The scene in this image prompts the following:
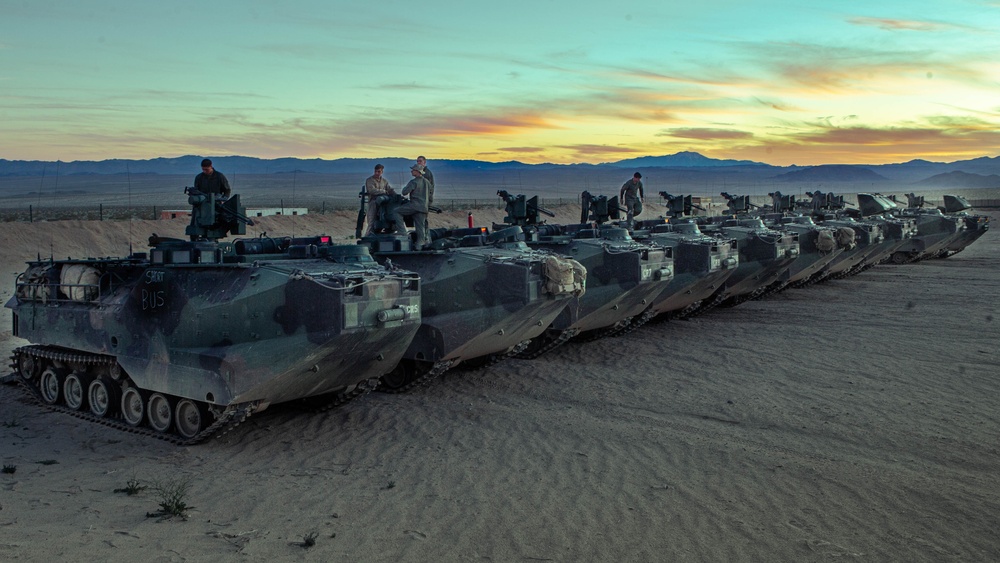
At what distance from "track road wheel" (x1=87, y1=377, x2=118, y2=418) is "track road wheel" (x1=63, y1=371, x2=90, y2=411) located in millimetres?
73

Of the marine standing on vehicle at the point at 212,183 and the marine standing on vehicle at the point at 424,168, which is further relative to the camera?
the marine standing on vehicle at the point at 424,168

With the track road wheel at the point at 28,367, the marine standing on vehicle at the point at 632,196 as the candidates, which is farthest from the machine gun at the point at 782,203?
the track road wheel at the point at 28,367

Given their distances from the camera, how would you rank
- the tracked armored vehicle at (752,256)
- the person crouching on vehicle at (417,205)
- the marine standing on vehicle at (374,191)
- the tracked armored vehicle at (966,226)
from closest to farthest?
the person crouching on vehicle at (417,205)
the marine standing on vehicle at (374,191)
the tracked armored vehicle at (752,256)
the tracked armored vehicle at (966,226)

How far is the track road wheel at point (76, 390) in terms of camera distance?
1189cm

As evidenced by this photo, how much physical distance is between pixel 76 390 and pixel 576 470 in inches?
262

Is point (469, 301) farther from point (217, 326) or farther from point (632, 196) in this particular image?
point (632, 196)

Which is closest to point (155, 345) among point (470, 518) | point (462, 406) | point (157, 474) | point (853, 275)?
point (157, 474)

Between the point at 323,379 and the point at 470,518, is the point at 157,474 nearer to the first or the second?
the point at 323,379

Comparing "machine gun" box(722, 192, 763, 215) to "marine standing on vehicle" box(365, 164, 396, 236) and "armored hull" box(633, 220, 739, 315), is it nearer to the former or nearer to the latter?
"armored hull" box(633, 220, 739, 315)

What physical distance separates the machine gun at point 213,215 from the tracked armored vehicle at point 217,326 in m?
0.01

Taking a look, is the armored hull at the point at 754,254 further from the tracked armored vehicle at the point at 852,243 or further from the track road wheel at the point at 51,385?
the track road wheel at the point at 51,385

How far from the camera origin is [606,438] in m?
10.4

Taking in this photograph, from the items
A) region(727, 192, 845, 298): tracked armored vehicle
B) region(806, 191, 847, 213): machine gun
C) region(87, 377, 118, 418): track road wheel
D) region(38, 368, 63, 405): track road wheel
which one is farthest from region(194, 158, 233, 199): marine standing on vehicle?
region(806, 191, 847, 213): machine gun

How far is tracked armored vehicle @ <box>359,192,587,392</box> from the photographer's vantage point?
12.6 m
